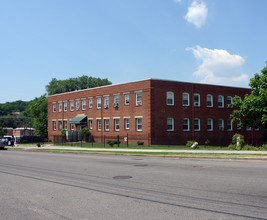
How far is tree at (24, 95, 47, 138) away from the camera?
197 ft

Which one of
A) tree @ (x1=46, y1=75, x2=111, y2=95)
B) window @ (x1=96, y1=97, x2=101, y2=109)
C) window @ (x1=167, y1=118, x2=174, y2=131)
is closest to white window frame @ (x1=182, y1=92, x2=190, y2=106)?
window @ (x1=167, y1=118, x2=174, y2=131)

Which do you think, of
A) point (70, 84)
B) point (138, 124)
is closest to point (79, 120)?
point (138, 124)

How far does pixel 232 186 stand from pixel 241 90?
36288 mm

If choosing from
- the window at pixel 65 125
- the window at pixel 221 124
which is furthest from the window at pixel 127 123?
the window at pixel 65 125

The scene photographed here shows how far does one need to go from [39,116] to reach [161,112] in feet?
119

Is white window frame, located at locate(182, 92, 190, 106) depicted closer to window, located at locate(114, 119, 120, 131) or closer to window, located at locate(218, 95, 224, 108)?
window, located at locate(218, 95, 224, 108)

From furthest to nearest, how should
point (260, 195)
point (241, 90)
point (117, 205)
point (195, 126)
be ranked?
1. point (241, 90)
2. point (195, 126)
3. point (260, 195)
4. point (117, 205)

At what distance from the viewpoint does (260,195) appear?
734 cm

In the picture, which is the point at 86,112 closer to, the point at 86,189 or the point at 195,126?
the point at 195,126

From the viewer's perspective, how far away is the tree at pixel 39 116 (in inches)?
2361

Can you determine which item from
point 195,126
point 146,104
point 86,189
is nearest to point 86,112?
point 146,104

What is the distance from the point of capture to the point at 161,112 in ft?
116

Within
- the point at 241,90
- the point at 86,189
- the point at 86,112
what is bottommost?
the point at 86,189

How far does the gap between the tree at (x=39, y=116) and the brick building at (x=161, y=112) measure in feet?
57.1
